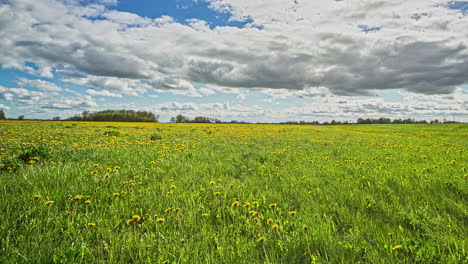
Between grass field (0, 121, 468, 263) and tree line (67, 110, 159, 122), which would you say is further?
tree line (67, 110, 159, 122)

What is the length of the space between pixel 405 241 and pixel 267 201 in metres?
1.89

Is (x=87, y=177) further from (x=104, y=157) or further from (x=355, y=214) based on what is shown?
(x=355, y=214)

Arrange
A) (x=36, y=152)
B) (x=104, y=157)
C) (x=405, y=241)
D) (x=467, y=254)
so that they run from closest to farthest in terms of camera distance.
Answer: (x=467, y=254) < (x=405, y=241) < (x=36, y=152) < (x=104, y=157)

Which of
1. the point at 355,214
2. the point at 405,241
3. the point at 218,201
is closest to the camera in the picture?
the point at 405,241

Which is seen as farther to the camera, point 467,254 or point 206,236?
point 206,236

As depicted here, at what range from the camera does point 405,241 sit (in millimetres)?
2336

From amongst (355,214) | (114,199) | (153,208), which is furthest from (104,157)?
(355,214)

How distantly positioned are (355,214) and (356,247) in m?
1.09

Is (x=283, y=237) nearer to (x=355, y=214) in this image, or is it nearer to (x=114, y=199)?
(x=355, y=214)

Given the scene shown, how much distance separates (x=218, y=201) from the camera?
3.57m

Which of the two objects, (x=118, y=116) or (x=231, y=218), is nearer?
(x=231, y=218)

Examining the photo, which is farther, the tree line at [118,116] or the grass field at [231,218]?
the tree line at [118,116]

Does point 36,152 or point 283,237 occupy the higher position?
point 36,152

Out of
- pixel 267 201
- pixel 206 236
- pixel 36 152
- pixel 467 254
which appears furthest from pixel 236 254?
pixel 36 152
